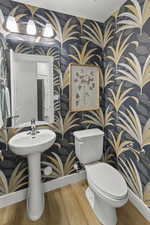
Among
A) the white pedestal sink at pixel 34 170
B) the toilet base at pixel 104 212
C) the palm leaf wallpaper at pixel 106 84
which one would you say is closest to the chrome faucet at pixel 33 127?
the white pedestal sink at pixel 34 170

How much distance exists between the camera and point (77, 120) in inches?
72.3

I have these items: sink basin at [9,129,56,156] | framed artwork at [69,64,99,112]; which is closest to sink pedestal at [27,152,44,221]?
sink basin at [9,129,56,156]

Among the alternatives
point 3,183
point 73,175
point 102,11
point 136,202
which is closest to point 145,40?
point 102,11

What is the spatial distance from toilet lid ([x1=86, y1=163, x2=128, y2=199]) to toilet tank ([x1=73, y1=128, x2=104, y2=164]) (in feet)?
0.45

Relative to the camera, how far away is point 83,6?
1534mm

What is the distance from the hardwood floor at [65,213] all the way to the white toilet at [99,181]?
0.11 meters

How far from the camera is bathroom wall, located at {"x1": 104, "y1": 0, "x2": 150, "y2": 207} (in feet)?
4.29

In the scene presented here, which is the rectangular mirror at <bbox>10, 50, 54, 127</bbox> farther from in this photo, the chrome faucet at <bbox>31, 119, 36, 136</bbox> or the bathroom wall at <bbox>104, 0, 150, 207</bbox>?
the bathroom wall at <bbox>104, 0, 150, 207</bbox>

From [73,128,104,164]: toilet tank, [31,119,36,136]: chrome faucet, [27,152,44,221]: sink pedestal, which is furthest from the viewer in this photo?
[73,128,104,164]: toilet tank

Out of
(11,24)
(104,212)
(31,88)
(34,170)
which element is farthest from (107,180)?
(11,24)

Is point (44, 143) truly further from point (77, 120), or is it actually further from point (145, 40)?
point (145, 40)

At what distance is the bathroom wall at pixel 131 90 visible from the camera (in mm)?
1307

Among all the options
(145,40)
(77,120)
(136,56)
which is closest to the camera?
(145,40)

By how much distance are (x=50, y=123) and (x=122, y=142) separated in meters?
0.99
